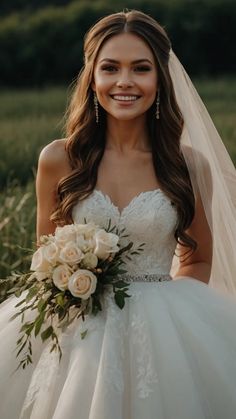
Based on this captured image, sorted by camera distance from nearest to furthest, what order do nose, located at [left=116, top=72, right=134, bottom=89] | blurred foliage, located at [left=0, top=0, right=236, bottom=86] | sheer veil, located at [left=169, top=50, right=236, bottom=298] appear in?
nose, located at [left=116, top=72, right=134, bottom=89] → sheer veil, located at [left=169, top=50, right=236, bottom=298] → blurred foliage, located at [left=0, top=0, right=236, bottom=86]

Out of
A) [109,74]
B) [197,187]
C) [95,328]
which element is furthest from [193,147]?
[95,328]

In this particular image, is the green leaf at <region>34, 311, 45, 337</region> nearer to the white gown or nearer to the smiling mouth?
the white gown

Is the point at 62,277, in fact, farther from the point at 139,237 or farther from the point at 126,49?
the point at 126,49

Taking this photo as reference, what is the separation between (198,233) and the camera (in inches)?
196

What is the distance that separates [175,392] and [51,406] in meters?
0.52

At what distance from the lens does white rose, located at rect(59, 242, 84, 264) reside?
4.19 metres

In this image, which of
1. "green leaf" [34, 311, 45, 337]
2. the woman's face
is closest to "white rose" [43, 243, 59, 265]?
"green leaf" [34, 311, 45, 337]

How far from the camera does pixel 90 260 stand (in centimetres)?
421

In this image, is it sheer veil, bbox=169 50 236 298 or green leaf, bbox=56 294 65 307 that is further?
sheer veil, bbox=169 50 236 298

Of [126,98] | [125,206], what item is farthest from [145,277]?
[126,98]

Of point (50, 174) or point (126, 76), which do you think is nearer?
point (126, 76)

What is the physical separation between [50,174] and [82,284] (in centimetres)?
83

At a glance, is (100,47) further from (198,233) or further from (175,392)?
(175,392)

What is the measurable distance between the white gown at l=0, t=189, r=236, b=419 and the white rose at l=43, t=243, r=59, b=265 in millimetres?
312
